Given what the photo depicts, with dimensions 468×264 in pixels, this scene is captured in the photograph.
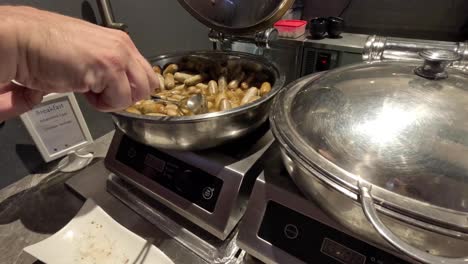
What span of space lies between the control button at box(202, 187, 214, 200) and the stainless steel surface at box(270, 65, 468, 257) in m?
0.17

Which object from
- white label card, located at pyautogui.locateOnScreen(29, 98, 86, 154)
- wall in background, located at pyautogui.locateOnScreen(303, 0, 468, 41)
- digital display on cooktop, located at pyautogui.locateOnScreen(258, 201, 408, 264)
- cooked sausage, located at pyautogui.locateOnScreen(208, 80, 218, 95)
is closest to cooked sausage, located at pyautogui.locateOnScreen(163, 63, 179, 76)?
cooked sausage, located at pyautogui.locateOnScreen(208, 80, 218, 95)

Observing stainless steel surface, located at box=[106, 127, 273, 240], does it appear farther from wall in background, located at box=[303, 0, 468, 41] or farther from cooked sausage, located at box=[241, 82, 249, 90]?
wall in background, located at box=[303, 0, 468, 41]

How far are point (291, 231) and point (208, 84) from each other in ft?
1.34

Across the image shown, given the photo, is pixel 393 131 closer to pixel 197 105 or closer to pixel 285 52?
pixel 197 105

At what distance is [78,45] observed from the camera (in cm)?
27

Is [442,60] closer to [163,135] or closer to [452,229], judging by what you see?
[452,229]

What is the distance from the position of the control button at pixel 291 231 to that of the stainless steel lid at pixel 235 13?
0.47 metres

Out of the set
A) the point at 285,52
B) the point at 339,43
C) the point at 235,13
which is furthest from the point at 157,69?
the point at 339,43

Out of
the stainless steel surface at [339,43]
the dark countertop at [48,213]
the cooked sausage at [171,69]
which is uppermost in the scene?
the stainless steel surface at [339,43]

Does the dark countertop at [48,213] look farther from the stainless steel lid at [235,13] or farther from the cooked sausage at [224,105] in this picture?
the stainless steel lid at [235,13]

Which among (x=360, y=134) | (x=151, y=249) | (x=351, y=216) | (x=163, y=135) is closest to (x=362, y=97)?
(x=360, y=134)

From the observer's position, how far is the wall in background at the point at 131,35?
0.71 meters

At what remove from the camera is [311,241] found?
392mm

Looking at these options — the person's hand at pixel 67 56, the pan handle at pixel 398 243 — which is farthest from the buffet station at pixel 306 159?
the person's hand at pixel 67 56
